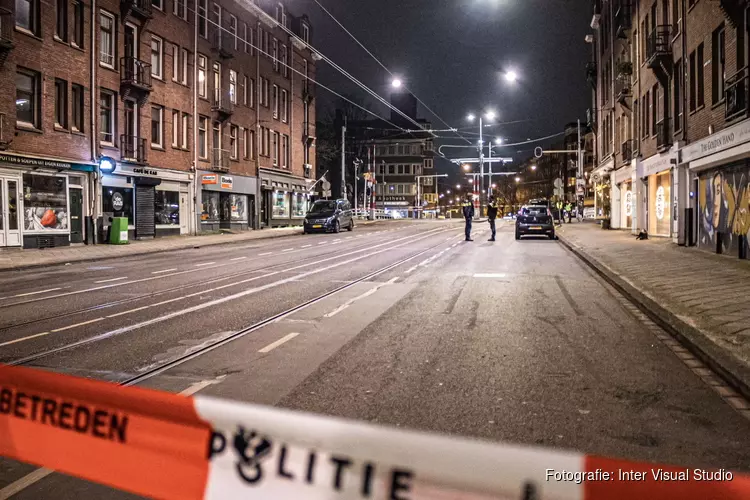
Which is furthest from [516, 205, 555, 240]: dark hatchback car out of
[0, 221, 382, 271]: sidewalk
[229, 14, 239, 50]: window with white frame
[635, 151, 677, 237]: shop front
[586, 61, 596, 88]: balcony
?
[586, 61, 596, 88]: balcony

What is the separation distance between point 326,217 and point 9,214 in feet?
61.8

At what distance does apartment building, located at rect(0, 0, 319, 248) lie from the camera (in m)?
24.4

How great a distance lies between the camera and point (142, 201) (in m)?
31.3

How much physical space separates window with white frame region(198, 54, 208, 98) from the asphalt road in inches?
1011

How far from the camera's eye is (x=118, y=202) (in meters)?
29.7

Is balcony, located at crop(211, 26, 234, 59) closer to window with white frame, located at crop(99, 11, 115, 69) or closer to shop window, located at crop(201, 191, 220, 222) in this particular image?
shop window, located at crop(201, 191, 220, 222)

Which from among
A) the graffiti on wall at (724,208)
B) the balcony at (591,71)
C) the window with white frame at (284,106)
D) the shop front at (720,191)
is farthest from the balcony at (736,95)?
the window with white frame at (284,106)

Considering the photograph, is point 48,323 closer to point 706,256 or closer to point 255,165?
point 706,256

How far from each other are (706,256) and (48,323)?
16.3 metres

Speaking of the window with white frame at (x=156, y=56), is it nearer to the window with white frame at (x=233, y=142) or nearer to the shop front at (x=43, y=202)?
the shop front at (x=43, y=202)

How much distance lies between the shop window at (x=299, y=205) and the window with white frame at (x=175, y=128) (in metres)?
16.7

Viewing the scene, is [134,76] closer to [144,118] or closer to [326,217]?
[144,118]

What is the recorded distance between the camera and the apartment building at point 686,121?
1691 cm

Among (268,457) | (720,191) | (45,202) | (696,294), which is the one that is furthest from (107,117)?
(268,457)
